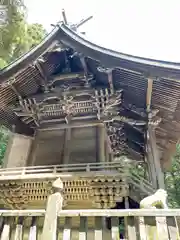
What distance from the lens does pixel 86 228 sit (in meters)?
3.39

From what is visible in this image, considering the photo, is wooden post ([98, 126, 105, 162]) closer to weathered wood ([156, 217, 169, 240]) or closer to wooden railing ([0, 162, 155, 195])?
wooden railing ([0, 162, 155, 195])

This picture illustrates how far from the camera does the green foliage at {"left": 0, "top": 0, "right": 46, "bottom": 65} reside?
18.5m

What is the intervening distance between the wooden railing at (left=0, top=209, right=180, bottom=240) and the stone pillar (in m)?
5.34

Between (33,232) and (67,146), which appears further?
(67,146)

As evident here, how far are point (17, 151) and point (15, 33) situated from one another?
44.2 ft

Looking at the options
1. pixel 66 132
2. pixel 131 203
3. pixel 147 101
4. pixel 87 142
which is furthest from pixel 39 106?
pixel 131 203

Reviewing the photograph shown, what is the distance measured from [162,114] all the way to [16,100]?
5580 mm

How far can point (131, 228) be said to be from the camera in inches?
128

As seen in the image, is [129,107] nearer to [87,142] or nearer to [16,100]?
[87,142]

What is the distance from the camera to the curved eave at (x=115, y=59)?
6.89m

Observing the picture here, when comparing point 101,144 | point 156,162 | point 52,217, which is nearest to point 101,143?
point 101,144

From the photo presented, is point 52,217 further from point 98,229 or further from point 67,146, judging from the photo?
point 67,146

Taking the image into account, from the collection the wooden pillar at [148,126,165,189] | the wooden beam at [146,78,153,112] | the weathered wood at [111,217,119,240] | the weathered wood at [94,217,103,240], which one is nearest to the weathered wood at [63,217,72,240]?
the weathered wood at [94,217,103,240]

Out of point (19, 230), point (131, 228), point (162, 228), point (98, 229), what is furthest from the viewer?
point (19, 230)
